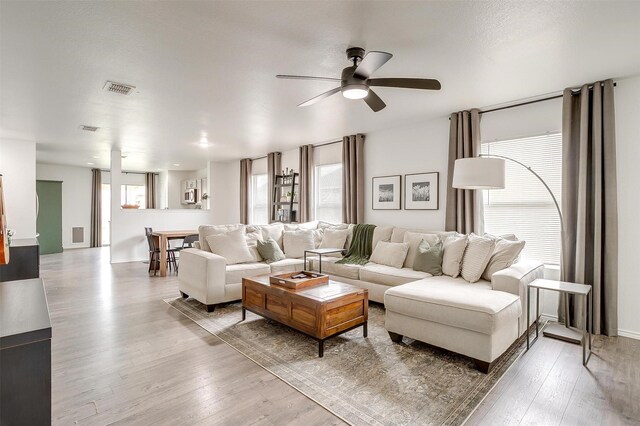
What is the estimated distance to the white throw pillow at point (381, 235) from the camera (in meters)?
4.86

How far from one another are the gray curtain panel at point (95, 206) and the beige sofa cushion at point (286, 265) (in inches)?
348

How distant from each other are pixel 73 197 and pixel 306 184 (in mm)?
8202

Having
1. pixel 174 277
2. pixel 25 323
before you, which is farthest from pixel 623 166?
pixel 174 277

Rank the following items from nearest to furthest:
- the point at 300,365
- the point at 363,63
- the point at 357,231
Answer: the point at 363,63, the point at 300,365, the point at 357,231

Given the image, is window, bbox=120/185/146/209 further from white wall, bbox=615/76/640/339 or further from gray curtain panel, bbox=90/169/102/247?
white wall, bbox=615/76/640/339

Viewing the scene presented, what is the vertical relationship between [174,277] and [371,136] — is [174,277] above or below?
below

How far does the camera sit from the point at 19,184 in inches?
250

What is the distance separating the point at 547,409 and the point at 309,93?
349 centimetres

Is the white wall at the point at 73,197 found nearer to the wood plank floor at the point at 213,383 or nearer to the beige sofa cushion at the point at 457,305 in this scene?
the wood plank floor at the point at 213,383

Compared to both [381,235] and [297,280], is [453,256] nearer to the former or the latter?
[381,235]

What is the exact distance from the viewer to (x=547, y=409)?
2.06m

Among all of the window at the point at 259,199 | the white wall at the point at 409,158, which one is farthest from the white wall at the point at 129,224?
the white wall at the point at 409,158

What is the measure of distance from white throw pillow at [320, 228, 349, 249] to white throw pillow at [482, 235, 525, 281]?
87.6 inches

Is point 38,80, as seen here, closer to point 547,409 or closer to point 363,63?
point 363,63
